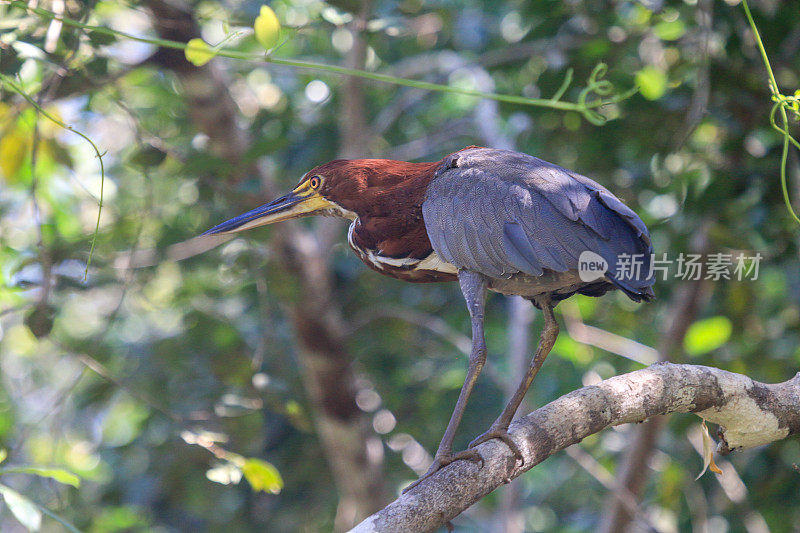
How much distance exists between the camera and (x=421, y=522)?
5.83 feet

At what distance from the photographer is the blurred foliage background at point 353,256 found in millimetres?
3393

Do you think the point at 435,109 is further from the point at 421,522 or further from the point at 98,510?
the point at 421,522

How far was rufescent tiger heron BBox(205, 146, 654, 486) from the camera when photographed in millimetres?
2152

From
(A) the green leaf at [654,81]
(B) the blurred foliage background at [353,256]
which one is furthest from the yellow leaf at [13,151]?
(A) the green leaf at [654,81]

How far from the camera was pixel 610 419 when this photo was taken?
84.1 inches

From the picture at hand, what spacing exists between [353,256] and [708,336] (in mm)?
1973

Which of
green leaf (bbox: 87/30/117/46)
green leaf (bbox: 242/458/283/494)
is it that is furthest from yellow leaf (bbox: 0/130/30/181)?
green leaf (bbox: 242/458/283/494)

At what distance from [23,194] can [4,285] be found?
1.91 meters

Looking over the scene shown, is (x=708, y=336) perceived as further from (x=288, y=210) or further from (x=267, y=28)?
(x=267, y=28)

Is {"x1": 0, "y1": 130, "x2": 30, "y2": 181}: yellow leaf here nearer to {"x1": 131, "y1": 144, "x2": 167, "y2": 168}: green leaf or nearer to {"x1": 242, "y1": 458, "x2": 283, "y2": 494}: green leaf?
{"x1": 131, "y1": 144, "x2": 167, "y2": 168}: green leaf

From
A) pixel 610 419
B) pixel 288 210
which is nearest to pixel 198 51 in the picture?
pixel 288 210

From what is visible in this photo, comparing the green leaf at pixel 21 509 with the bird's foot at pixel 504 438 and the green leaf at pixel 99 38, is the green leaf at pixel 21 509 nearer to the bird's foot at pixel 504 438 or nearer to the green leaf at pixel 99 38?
the bird's foot at pixel 504 438

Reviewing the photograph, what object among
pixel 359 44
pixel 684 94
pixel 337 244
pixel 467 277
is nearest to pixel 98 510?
pixel 337 244

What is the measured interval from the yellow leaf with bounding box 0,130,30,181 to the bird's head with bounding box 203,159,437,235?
1.88 metres
